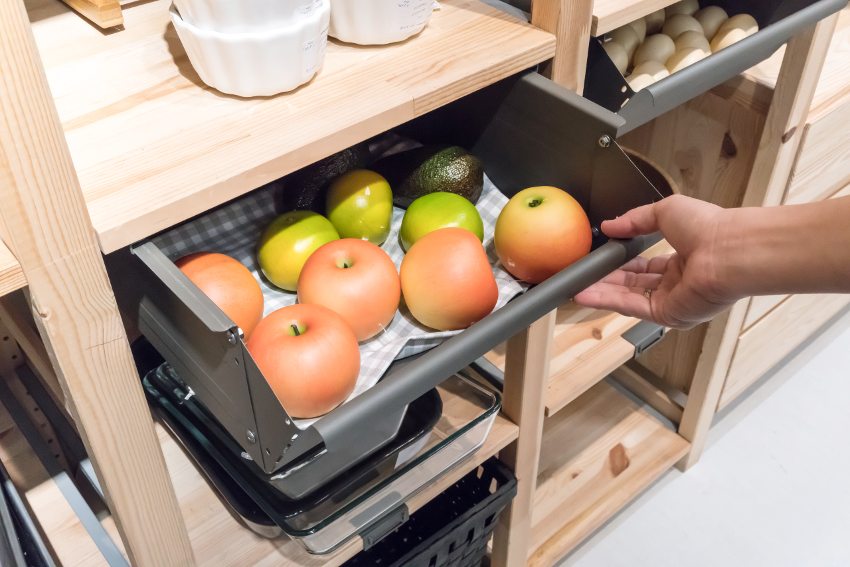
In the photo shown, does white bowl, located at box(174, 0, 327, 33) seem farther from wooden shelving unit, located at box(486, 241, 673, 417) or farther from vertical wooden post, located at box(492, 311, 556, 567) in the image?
wooden shelving unit, located at box(486, 241, 673, 417)

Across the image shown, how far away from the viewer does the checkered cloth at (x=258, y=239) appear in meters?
0.72

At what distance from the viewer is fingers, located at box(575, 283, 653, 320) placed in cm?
92

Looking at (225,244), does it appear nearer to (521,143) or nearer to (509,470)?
(521,143)

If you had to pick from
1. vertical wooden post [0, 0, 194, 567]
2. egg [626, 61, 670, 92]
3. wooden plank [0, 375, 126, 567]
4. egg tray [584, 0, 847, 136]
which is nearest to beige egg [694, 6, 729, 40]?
egg [626, 61, 670, 92]

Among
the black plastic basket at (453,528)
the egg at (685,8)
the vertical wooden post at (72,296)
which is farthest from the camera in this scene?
the egg at (685,8)

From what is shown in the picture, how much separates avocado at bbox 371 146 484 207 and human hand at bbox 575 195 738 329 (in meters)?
0.18

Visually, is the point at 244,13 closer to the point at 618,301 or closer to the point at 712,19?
the point at 618,301

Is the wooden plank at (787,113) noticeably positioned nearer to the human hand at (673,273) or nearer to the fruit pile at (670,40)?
the fruit pile at (670,40)

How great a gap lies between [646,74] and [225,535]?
0.78 m

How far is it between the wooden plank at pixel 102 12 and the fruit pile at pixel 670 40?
0.62 meters

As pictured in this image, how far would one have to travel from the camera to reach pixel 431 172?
2.76 ft

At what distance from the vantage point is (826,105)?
1178 mm

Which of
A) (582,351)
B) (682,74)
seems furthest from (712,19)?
(582,351)

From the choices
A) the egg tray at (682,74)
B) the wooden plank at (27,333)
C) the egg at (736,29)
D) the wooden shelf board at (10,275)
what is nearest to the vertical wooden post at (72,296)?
the wooden shelf board at (10,275)
